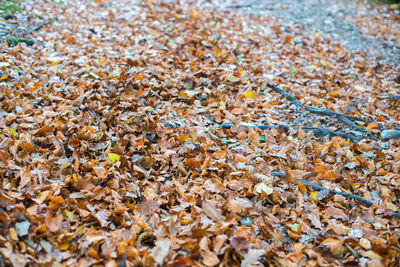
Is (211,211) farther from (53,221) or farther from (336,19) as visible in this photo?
(336,19)

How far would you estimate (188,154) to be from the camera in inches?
125

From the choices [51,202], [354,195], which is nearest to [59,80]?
[51,202]

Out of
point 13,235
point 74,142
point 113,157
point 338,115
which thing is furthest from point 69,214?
point 338,115

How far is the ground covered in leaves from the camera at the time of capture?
231 centimetres

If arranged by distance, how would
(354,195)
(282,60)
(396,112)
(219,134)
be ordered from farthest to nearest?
(282,60)
(396,112)
(219,134)
(354,195)

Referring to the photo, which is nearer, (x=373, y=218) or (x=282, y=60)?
(x=373, y=218)

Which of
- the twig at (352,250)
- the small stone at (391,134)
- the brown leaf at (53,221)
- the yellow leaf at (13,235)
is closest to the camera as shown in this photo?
the yellow leaf at (13,235)

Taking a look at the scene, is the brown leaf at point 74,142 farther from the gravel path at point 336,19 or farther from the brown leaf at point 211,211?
the gravel path at point 336,19

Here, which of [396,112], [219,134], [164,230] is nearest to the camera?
[164,230]

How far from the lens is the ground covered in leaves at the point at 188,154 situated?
2311mm

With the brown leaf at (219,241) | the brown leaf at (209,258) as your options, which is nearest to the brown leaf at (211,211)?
the brown leaf at (219,241)

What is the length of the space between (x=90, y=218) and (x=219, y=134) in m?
1.79

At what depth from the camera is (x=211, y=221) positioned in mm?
2514

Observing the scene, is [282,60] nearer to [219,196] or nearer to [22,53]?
[219,196]
